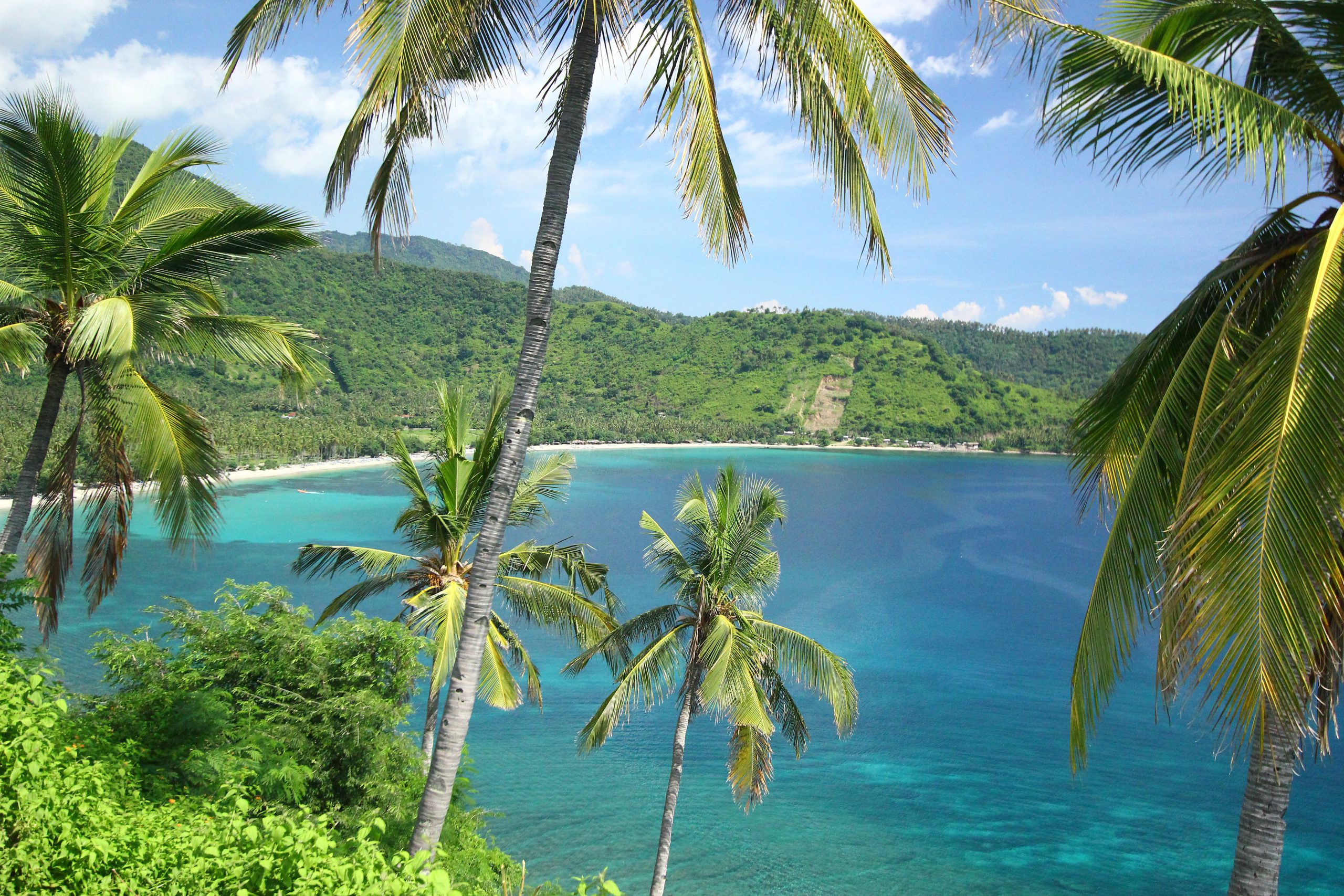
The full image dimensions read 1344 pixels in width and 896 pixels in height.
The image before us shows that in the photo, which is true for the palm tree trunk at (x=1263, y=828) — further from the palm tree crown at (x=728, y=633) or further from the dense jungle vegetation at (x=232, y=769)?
the palm tree crown at (x=728, y=633)

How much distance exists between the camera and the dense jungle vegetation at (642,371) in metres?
105

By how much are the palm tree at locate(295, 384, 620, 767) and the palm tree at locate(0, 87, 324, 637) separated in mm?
2585

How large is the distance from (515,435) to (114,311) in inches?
126

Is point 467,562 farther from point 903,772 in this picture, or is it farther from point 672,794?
point 903,772

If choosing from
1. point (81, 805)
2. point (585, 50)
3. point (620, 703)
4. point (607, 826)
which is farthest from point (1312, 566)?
point (607, 826)

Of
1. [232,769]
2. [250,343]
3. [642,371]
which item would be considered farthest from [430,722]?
[642,371]

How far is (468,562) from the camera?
9.50 metres

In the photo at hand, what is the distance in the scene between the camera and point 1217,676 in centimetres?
286

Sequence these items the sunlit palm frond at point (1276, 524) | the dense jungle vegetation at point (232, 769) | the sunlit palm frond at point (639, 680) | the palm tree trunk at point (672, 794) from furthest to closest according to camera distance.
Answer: the palm tree trunk at point (672, 794)
the sunlit palm frond at point (639, 680)
the dense jungle vegetation at point (232, 769)
the sunlit palm frond at point (1276, 524)

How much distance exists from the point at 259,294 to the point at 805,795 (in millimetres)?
103496

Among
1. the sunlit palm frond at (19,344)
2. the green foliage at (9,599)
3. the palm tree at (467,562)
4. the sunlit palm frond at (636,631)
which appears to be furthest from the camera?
the sunlit palm frond at (636,631)

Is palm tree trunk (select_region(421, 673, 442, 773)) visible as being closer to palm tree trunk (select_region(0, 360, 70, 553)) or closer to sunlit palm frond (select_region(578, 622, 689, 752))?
sunlit palm frond (select_region(578, 622, 689, 752))

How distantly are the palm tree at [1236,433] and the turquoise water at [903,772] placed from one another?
0.68 metres

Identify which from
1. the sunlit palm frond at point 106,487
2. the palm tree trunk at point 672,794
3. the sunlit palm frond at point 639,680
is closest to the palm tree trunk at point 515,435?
the sunlit palm frond at point 106,487
